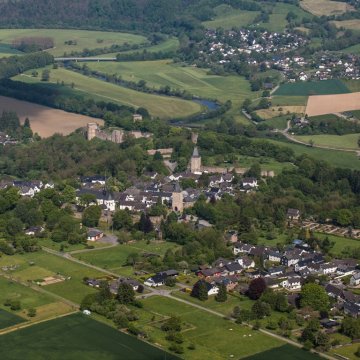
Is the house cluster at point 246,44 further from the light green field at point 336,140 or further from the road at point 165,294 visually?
the road at point 165,294

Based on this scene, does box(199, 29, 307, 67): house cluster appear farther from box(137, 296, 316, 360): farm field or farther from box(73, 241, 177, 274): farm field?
box(137, 296, 316, 360): farm field

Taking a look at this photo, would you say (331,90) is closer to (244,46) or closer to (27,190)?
(244,46)

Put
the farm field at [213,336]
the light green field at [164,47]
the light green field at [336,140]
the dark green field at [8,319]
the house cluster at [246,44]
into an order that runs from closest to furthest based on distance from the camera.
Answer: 1. the farm field at [213,336]
2. the dark green field at [8,319]
3. the light green field at [336,140]
4. the house cluster at [246,44]
5. the light green field at [164,47]

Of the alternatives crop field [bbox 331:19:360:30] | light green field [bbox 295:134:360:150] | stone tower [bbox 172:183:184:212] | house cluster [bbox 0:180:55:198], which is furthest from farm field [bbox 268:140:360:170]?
crop field [bbox 331:19:360:30]

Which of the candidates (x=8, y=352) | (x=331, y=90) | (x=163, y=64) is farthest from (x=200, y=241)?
(x=163, y=64)

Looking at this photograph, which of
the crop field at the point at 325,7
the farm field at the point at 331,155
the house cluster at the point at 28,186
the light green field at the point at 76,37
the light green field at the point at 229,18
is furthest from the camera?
the crop field at the point at 325,7

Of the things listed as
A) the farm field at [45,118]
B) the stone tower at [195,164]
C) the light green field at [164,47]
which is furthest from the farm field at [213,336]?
the light green field at [164,47]

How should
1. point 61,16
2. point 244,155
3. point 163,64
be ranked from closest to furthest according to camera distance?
point 244,155
point 163,64
point 61,16
